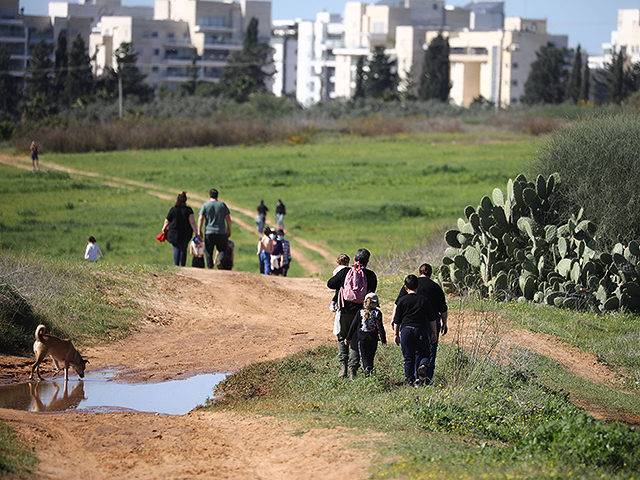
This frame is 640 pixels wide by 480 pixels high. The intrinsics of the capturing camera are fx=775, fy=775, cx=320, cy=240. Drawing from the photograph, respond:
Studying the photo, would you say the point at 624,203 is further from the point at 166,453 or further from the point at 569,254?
the point at 166,453

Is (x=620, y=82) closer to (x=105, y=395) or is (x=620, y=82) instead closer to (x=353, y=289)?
(x=353, y=289)

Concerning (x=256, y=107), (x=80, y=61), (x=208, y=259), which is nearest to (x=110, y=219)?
(x=208, y=259)

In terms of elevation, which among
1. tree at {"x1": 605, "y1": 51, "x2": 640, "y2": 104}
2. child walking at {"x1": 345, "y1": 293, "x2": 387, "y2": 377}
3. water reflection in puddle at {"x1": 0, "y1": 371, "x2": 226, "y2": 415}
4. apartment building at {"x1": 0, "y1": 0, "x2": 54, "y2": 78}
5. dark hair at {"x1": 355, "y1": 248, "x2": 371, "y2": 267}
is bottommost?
water reflection in puddle at {"x1": 0, "y1": 371, "x2": 226, "y2": 415}

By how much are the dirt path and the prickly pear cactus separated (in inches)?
232

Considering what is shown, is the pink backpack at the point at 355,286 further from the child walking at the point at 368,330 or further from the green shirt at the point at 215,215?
the green shirt at the point at 215,215

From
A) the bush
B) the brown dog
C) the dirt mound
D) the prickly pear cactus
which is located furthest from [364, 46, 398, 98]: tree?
the brown dog

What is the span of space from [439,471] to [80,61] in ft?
255

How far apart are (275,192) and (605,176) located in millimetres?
22693

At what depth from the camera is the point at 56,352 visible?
9.63m

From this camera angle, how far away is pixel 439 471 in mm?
6344

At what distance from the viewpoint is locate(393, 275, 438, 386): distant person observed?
29.9 ft

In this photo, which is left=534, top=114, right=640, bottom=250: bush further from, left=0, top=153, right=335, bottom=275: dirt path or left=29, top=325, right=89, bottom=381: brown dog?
left=29, top=325, right=89, bottom=381: brown dog

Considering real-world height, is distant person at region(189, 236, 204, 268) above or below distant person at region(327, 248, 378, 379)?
below

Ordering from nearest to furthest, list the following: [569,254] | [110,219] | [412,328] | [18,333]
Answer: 1. [412,328]
2. [18,333]
3. [569,254]
4. [110,219]
